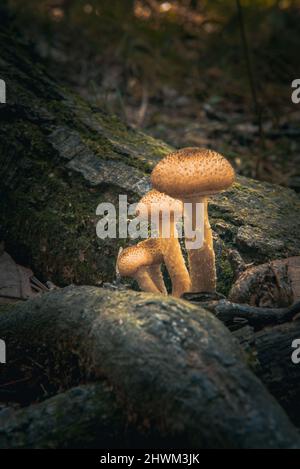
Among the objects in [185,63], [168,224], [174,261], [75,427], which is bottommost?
[75,427]

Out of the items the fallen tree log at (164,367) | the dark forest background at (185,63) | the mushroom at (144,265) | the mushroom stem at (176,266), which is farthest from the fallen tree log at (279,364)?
the dark forest background at (185,63)

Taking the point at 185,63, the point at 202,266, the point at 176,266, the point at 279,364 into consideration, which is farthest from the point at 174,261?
the point at 185,63

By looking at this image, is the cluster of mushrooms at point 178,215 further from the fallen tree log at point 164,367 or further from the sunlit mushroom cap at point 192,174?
the fallen tree log at point 164,367

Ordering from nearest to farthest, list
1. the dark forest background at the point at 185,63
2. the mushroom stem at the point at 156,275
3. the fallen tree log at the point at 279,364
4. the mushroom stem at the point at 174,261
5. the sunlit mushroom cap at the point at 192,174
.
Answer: the fallen tree log at the point at 279,364 < the sunlit mushroom cap at the point at 192,174 < the mushroom stem at the point at 174,261 < the mushroom stem at the point at 156,275 < the dark forest background at the point at 185,63

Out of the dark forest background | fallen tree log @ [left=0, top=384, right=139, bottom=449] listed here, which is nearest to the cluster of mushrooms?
fallen tree log @ [left=0, top=384, right=139, bottom=449]

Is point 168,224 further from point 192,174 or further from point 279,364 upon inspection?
point 279,364

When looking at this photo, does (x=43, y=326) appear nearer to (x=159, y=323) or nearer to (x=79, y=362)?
(x=79, y=362)

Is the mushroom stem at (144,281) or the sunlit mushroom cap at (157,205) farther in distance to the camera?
the mushroom stem at (144,281)
